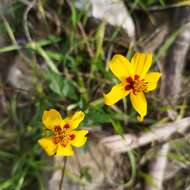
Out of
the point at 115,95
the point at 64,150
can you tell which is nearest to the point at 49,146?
the point at 64,150

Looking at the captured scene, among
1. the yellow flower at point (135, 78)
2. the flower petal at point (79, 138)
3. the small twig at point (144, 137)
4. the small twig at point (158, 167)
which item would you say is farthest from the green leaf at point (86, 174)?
the yellow flower at point (135, 78)

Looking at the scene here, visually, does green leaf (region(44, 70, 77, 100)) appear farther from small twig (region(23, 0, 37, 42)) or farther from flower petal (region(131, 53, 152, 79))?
flower petal (region(131, 53, 152, 79))

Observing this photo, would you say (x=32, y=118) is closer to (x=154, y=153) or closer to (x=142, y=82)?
(x=154, y=153)

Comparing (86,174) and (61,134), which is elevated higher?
(61,134)

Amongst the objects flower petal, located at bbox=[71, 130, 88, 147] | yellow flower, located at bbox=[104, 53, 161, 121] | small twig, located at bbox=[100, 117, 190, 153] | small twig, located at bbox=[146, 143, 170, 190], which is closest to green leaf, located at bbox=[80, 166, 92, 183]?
small twig, located at bbox=[100, 117, 190, 153]

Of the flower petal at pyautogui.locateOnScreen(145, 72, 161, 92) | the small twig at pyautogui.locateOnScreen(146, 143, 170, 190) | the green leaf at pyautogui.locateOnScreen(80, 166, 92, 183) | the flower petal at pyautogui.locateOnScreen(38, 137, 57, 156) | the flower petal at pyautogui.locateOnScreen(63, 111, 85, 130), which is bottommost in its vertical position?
the small twig at pyautogui.locateOnScreen(146, 143, 170, 190)

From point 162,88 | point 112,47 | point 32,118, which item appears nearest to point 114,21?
point 112,47

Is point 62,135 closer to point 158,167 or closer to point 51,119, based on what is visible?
point 51,119
